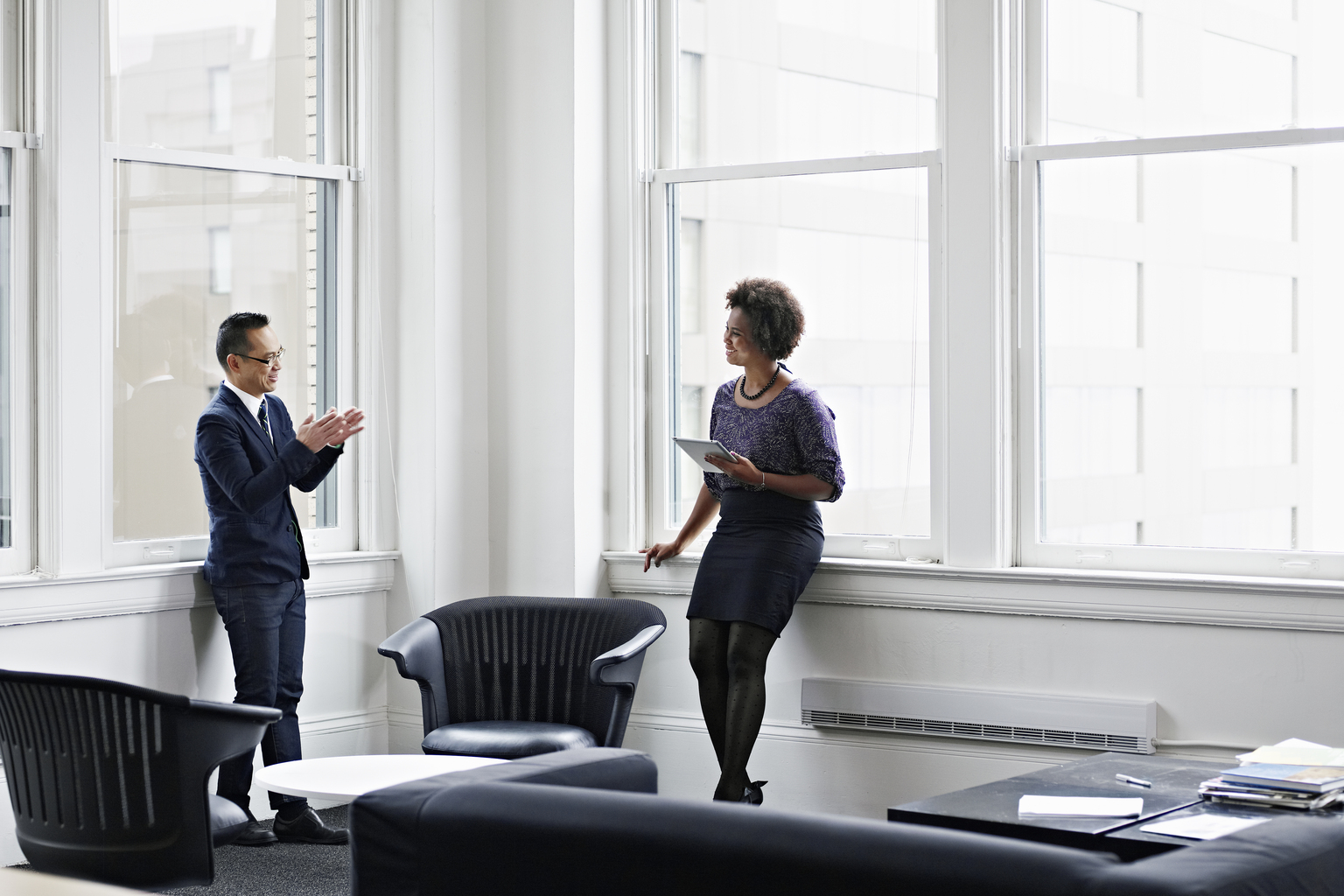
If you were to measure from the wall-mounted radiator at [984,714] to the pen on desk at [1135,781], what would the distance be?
1202 mm

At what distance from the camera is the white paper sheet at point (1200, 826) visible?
2.52 metres

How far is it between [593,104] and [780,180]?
0.73 m

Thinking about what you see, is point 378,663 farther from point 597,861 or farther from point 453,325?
point 597,861

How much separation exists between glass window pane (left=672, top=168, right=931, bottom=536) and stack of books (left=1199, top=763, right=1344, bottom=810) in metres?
1.88

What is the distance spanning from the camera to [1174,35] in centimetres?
429

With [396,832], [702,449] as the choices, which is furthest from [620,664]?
[396,832]

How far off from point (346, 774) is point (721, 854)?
71.2 inches

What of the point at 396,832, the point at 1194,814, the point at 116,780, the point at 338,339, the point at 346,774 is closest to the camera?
the point at 396,832

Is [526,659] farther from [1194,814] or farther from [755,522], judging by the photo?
[1194,814]

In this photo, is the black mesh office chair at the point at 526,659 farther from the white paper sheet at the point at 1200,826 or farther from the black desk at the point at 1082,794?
the white paper sheet at the point at 1200,826

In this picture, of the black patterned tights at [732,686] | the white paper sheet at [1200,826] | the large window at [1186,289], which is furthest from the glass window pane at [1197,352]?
the white paper sheet at [1200,826]

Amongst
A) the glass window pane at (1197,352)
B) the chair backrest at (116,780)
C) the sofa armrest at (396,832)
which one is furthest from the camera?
the glass window pane at (1197,352)

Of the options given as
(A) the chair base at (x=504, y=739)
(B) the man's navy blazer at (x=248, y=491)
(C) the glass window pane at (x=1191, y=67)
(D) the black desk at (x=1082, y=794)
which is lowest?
(A) the chair base at (x=504, y=739)

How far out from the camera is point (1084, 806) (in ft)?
8.98
